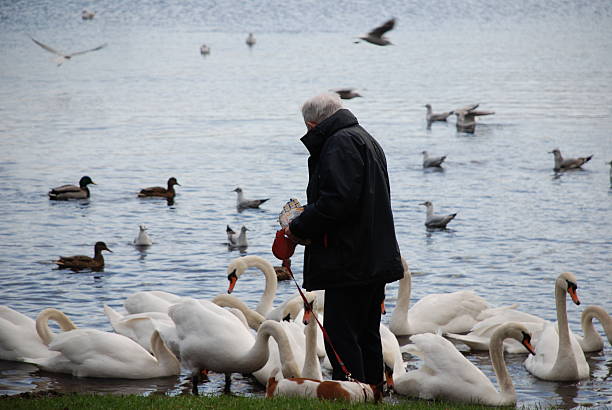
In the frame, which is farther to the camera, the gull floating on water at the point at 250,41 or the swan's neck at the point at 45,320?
the gull floating on water at the point at 250,41

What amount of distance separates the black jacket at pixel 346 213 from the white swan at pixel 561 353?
9.20 ft

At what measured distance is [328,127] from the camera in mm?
6238

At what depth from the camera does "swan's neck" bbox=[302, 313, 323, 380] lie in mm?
7469

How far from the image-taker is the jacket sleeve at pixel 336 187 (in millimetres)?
6074

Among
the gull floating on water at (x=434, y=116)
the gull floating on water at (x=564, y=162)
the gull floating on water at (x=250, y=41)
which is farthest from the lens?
the gull floating on water at (x=250, y=41)

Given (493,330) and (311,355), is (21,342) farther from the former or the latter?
(493,330)

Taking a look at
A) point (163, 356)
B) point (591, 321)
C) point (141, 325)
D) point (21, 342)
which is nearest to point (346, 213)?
point (163, 356)

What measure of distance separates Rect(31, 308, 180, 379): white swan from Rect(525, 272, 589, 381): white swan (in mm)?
3144

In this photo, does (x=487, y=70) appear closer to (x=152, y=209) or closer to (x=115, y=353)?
(x=152, y=209)

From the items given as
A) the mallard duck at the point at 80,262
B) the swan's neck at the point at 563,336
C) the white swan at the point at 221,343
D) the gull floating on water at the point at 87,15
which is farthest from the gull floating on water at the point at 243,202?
the gull floating on water at the point at 87,15

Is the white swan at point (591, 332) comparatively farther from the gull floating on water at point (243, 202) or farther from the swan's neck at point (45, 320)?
the gull floating on water at point (243, 202)

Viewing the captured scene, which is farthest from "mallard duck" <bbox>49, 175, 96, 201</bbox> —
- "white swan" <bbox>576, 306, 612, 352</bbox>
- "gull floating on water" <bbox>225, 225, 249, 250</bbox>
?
"white swan" <bbox>576, 306, 612, 352</bbox>

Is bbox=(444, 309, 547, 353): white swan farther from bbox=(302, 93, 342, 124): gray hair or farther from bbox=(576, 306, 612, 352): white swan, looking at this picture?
bbox=(302, 93, 342, 124): gray hair

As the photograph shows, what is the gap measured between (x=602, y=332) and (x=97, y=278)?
6123 millimetres
